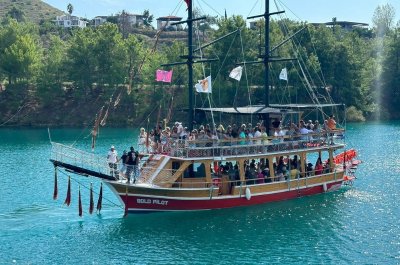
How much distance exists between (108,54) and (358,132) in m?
45.2

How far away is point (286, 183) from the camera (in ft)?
136

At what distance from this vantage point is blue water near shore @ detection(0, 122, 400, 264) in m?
30.3

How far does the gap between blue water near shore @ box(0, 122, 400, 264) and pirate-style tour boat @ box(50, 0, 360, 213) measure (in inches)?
35.1

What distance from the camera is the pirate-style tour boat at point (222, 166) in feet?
120

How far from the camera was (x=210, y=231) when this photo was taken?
34656mm

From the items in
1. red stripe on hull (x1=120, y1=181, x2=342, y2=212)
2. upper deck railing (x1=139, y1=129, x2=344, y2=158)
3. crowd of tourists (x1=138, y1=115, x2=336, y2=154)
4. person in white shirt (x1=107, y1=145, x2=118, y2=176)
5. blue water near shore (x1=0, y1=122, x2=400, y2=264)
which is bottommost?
blue water near shore (x1=0, y1=122, x2=400, y2=264)

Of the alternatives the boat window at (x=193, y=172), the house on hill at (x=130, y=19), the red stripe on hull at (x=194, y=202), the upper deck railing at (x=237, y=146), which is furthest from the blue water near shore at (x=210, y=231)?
the house on hill at (x=130, y=19)

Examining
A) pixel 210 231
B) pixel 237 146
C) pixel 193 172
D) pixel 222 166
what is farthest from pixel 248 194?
pixel 210 231

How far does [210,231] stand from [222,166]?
6.55 meters

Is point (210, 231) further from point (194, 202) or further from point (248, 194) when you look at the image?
point (248, 194)

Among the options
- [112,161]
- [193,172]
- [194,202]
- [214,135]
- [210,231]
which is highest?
[214,135]

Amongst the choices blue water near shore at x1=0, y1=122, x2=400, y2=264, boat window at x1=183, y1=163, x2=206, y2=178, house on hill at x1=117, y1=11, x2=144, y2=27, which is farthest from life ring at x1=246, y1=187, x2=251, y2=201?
house on hill at x1=117, y1=11, x2=144, y2=27

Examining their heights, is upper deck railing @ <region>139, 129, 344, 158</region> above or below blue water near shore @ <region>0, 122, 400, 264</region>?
above

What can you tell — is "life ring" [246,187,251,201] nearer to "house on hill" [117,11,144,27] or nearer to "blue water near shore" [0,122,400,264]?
"blue water near shore" [0,122,400,264]
